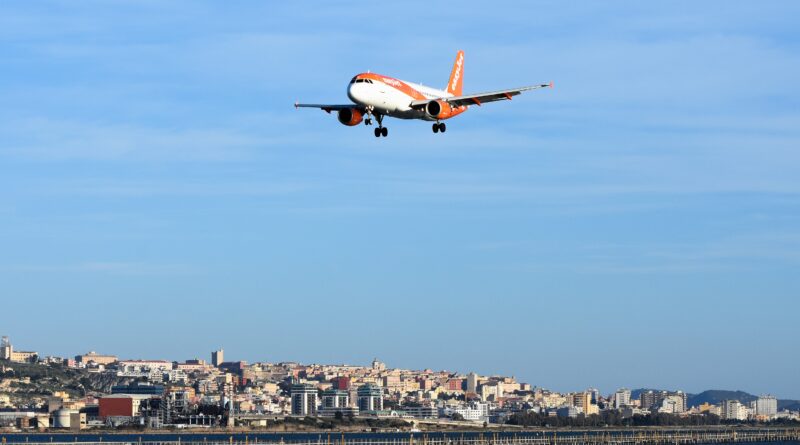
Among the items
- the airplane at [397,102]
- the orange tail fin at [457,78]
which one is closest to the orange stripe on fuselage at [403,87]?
the airplane at [397,102]

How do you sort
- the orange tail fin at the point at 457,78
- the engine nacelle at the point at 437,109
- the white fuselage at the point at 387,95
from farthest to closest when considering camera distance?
the orange tail fin at the point at 457,78 → the engine nacelle at the point at 437,109 → the white fuselage at the point at 387,95

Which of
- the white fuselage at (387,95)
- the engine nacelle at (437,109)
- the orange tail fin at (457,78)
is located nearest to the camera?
the white fuselage at (387,95)

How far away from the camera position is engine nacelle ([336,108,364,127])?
312 feet

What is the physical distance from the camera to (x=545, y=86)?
93.1 metres

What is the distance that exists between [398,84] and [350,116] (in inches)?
143

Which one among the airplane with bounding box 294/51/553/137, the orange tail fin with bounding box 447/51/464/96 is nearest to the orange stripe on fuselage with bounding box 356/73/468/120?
the airplane with bounding box 294/51/553/137

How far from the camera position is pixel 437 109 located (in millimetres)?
95812

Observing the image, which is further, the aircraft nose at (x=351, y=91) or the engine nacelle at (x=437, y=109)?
the engine nacelle at (x=437, y=109)

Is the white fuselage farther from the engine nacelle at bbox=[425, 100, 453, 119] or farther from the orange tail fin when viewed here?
the orange tail fin

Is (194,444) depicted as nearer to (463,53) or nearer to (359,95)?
(463,53)

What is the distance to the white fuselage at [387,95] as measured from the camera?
3652 inches

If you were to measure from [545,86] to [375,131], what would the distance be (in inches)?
450

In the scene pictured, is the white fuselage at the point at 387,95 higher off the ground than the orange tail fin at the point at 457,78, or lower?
lower

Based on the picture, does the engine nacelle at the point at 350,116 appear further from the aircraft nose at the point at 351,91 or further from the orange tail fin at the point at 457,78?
the orange tail fin at the point at 457,78
